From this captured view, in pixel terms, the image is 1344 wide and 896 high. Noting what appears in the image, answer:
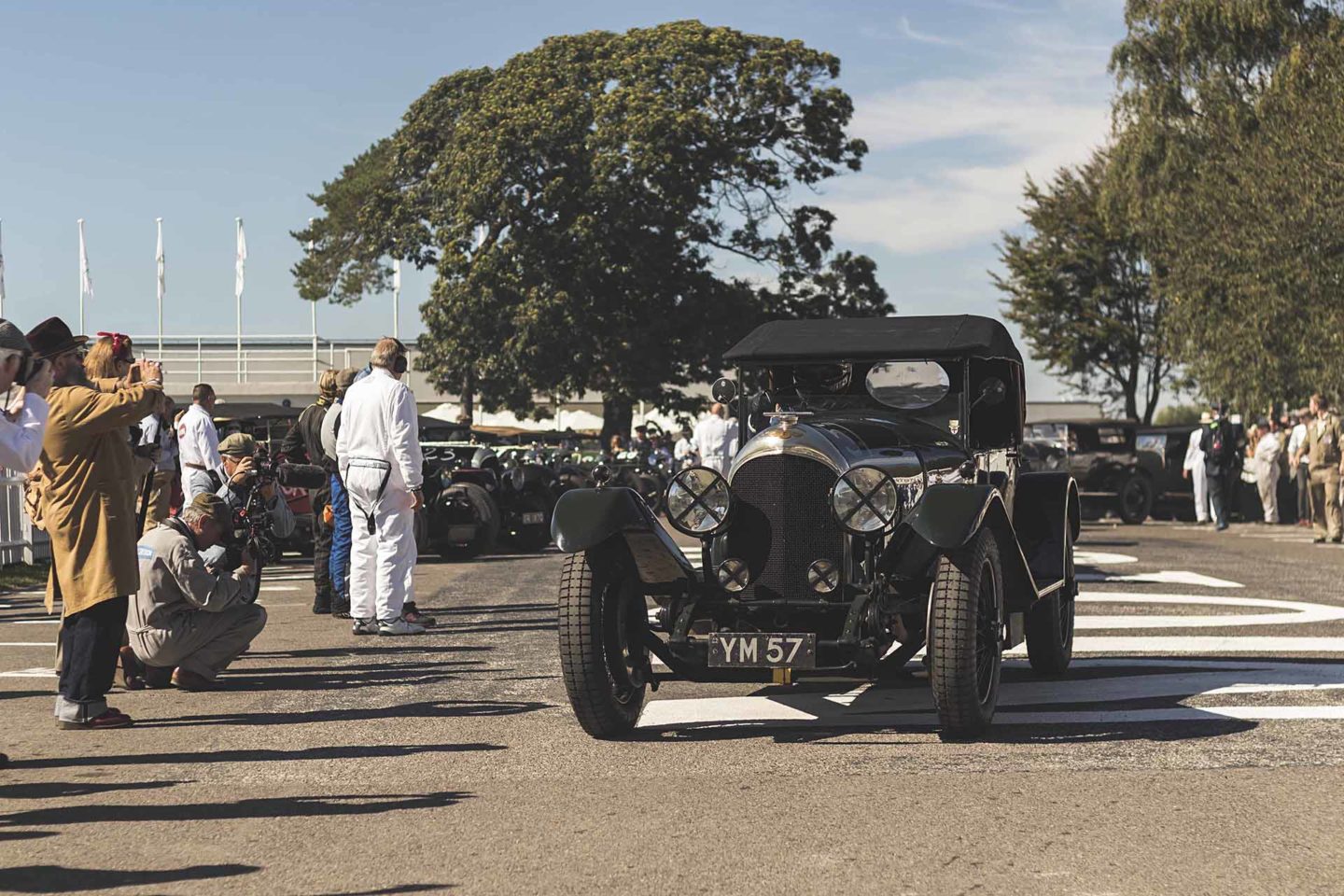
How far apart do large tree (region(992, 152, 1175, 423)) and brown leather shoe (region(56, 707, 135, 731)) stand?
49493 mm

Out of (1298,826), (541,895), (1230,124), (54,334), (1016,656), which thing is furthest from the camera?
(1230,124)

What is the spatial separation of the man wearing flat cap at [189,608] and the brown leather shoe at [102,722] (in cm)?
101

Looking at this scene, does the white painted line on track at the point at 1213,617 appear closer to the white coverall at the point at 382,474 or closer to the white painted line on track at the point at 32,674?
the white coverall at the point at 382,474

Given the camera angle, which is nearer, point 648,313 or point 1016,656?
point 1016,656

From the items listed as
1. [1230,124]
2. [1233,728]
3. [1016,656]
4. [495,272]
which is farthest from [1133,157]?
[1233,728]

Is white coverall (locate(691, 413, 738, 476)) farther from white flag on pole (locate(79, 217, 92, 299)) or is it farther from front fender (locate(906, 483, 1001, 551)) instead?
white flag on pole (locate(79, 217, 92, 299))

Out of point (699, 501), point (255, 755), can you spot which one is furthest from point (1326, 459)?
point (255, 755)

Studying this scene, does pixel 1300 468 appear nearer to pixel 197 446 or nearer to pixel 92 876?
pixel 197 446

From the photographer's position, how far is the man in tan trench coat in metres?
7.39

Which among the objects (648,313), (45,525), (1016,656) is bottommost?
(1016,656)

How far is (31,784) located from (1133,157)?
34.5m

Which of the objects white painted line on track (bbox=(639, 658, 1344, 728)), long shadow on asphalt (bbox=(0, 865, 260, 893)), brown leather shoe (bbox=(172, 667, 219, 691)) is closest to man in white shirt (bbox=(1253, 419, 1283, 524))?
white painted line on track (bbox=(639, 658, 1344, 728))

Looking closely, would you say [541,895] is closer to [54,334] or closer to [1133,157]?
[54,334]

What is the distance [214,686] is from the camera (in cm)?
909
